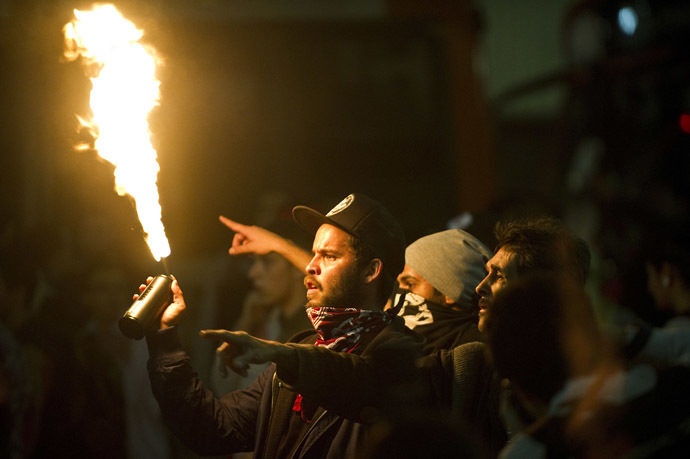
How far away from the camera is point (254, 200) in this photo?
34.8 ft

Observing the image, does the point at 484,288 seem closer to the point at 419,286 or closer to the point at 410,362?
the point at 410,362

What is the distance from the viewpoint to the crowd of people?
1.98 meters

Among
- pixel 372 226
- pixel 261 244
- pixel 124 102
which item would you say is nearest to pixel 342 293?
pixel 372 226

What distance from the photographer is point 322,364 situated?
259cm

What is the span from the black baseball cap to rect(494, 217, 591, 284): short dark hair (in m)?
0.45

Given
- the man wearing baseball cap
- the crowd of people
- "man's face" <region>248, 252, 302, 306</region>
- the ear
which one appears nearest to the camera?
the crowd of people

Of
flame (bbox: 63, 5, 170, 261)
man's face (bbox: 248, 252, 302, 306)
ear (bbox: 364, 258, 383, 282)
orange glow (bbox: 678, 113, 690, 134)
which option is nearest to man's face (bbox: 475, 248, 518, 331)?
ear (bbox: 364, 258, 383, 282)

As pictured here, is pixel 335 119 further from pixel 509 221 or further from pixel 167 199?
pixel 509 221

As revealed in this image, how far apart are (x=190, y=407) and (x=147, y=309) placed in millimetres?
396

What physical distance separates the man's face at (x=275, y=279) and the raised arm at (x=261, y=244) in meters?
1.07

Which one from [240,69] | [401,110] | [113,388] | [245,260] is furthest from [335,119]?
[113,388]

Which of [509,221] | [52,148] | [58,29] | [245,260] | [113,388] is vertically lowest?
[113,388]

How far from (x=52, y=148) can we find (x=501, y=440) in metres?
7.54

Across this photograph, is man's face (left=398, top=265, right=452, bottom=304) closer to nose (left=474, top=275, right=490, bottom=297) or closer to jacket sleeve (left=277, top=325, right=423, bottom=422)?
nose (left=474, top=275, right=490, bottom=297)
